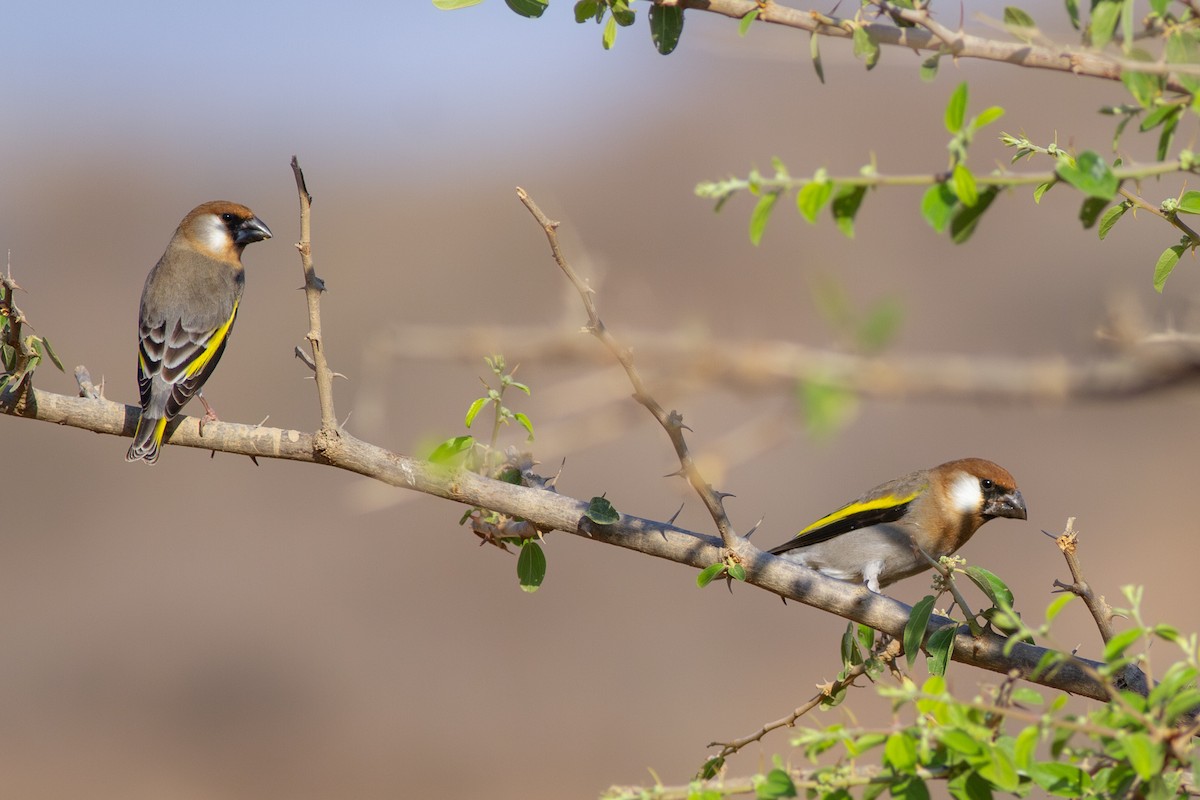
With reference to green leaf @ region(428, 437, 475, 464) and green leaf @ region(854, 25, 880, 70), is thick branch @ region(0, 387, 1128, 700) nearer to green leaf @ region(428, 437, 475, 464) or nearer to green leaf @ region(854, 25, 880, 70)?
green leaf @ region(428, 437, 475, 464)

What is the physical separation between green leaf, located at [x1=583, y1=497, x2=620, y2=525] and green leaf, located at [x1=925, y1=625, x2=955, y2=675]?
1.06 metres

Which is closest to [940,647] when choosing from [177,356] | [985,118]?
[985,118]

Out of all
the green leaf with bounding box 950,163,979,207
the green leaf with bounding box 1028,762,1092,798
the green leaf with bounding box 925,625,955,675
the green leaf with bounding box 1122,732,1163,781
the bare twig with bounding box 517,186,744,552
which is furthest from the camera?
the green leaf with bounding box 925,625,955,675

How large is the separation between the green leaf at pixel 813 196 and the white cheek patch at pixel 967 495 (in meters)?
5.69

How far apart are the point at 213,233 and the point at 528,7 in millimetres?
6391

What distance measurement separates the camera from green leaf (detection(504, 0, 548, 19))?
3.51 m

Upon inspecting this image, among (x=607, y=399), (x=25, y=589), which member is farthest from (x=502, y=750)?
(x=607, y=399)

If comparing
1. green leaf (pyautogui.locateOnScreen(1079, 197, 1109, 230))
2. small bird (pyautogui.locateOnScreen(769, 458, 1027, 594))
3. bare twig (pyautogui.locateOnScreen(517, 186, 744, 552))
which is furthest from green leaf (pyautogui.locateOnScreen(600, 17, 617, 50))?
small bird (pyautogui.locateOnScreen(769, 458, 1027, 594))

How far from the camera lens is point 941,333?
88.1ft

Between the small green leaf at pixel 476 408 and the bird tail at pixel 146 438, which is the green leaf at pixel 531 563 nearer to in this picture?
the small green leaf at pixel 476 408

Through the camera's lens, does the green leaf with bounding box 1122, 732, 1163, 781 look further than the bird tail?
No

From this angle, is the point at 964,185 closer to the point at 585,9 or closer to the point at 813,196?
the point at 813,196

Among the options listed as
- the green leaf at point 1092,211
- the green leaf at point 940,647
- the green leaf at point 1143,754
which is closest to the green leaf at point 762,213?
the green leaf at point 1092,211

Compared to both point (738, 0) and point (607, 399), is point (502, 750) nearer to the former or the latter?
point (738, 0)
